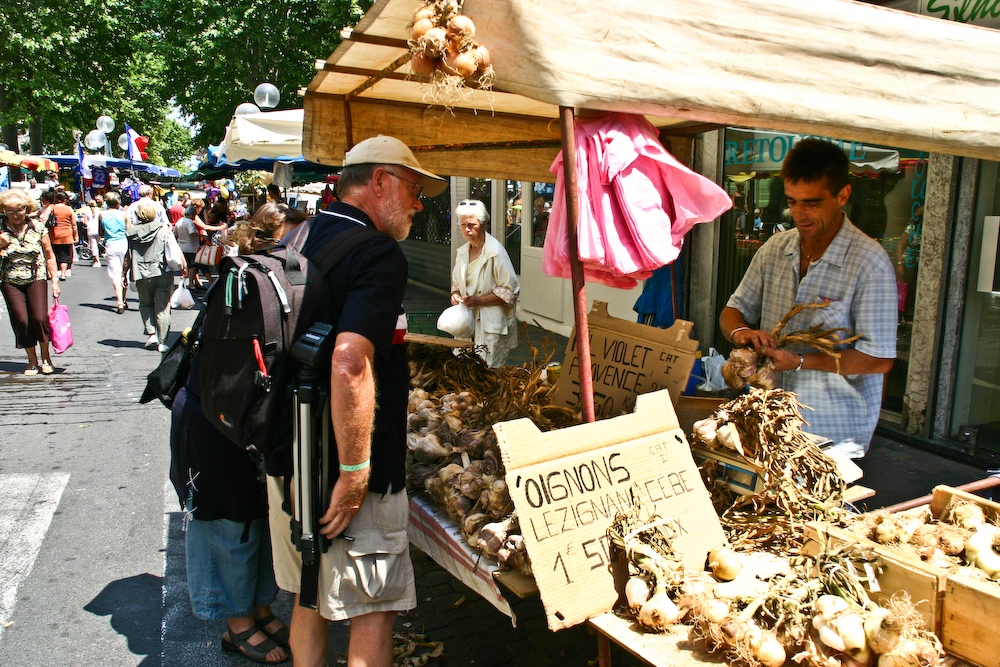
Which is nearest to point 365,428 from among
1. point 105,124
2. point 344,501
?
point 344,501

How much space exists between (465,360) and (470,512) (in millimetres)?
1546

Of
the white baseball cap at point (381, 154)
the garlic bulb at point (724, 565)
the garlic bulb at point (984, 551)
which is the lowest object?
the garlic bulb at point (724, 565)

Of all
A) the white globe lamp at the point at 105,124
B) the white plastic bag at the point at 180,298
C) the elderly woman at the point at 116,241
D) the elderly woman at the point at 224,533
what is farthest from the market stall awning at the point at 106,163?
the elderly woman at the point at 224,533

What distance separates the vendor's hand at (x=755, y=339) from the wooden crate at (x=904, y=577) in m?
0.77

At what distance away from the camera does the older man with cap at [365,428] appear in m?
1.99

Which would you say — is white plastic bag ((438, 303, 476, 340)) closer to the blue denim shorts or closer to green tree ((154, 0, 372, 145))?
the blue denim shorts

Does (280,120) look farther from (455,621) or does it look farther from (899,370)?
(899,370)

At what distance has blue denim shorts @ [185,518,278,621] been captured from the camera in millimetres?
2775

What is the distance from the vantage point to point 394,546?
2205 millimetres

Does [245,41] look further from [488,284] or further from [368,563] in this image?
[368,563]

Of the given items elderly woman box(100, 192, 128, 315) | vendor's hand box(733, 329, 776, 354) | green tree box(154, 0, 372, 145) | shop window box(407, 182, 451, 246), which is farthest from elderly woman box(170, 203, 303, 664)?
green tree box(154, 0, 372, 145)

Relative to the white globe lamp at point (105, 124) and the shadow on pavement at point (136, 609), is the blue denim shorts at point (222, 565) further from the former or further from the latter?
the white globe lamp at point (105, 124)

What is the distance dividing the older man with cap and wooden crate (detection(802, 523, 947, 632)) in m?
1.33

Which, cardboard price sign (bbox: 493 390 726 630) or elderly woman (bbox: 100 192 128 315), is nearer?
cardboard price sign (bbox: 493 390 726 630)
